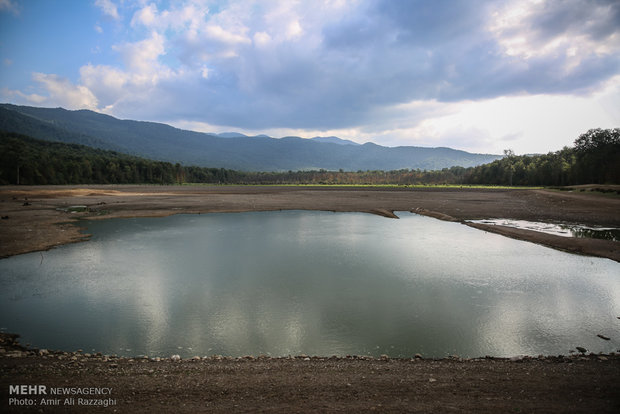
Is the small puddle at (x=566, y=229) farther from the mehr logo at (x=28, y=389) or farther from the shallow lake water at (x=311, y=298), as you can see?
the mehr logo at (x=28, y=389)

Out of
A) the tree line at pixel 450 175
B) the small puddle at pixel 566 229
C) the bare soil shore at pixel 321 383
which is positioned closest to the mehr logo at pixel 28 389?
the bare soil shore at pixel 321 383

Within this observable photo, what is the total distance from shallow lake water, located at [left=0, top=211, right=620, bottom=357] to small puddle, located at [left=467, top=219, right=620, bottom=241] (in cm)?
868

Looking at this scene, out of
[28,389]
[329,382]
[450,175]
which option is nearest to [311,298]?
[329,382]

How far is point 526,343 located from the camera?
953cm

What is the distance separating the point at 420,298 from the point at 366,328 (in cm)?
390

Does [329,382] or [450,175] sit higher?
[450,175]

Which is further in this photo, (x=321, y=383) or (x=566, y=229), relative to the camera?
(x=566, y=229)

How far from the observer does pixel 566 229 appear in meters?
30.8

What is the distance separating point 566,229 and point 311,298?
30.5 meters

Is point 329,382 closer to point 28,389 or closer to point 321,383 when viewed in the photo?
point 321,383

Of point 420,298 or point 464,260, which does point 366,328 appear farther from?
point 464,260

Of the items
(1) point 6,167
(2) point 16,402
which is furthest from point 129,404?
(1) point 6,167

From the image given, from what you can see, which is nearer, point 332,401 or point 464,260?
point 332,401

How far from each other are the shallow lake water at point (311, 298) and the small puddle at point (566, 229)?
868 cm
